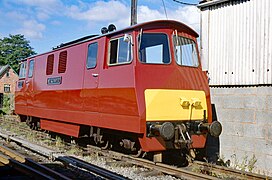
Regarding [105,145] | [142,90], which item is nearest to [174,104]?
[142,90]

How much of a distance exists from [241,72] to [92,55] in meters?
3.78

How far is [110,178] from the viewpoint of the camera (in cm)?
644

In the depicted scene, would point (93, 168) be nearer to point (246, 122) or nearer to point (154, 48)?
point (154, 48)

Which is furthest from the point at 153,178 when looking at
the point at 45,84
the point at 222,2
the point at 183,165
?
the point at 45,84

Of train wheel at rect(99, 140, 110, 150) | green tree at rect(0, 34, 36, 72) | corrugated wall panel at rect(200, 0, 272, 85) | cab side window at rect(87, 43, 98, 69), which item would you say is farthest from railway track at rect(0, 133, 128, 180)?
green tree at rect(0, 34, 36, 72)

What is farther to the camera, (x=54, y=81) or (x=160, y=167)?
(x=54, y=81)

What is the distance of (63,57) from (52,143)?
277 cm

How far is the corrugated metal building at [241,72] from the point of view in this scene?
7.89m

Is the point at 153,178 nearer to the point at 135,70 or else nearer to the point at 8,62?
the point at 135,70

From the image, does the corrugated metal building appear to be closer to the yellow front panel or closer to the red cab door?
the yellow front panel

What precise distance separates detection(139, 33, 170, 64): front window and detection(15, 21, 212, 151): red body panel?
0.13 m

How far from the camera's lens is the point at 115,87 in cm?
802

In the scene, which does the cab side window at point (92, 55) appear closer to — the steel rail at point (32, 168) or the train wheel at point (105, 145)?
the train wheel at point (105, 145)

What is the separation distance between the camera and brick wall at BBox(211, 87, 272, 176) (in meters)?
7.76
